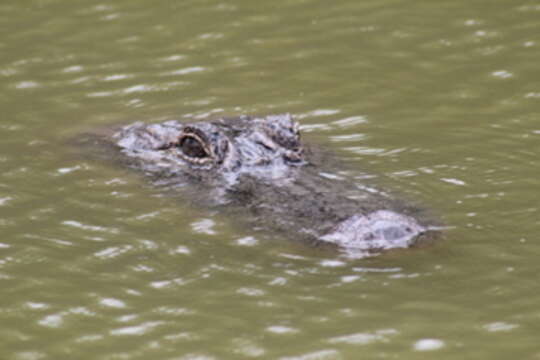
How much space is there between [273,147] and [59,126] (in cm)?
247

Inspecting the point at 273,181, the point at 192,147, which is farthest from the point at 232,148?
the point at 273,181

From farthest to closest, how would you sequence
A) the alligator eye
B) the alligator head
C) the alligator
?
the alligator eye < the alligator head < the alligator

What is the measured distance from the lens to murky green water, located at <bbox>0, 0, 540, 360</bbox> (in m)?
5.76

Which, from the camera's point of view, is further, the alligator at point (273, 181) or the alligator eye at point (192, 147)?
the alligator eye at point (192, 147)

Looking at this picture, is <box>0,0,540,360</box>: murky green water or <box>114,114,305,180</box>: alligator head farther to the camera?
<box>114,114,305,180</box>: alligator head

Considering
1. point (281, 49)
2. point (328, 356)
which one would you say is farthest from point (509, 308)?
point (281, 49)

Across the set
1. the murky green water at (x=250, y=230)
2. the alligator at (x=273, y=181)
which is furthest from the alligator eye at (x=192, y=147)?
the murky green water at (x=250, y=230)

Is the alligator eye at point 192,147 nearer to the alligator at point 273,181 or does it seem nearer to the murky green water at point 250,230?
the alligator at point 273,181

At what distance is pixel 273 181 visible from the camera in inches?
302

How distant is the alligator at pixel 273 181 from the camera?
21.0ft

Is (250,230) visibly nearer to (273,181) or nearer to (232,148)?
(273,181)

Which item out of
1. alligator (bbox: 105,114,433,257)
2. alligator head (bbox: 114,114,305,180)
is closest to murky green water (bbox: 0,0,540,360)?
alligator (bbox: 105,114,433,257)

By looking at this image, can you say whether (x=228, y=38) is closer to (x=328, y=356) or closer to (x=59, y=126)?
(x=59, y=126)

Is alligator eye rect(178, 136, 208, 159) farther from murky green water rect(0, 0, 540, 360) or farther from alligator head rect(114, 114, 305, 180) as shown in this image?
murky green water rect(0, 0, 540, 360)
